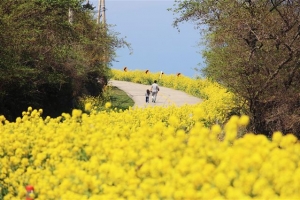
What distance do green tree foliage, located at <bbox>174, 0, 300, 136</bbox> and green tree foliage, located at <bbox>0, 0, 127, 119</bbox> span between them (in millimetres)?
6578

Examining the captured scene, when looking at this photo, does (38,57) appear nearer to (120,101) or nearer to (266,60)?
(266,60)

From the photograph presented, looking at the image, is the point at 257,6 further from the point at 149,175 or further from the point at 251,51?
the point at 149,175

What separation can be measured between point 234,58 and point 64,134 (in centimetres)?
969

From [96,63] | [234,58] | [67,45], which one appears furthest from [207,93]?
[234,58]

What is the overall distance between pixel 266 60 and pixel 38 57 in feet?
28.4

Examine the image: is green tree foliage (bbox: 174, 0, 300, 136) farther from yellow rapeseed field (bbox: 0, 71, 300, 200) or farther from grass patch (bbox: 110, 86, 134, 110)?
grass patch (bbox: 110, 86, 134, 110)

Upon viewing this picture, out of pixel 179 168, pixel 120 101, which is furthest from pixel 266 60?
pixel 120 101

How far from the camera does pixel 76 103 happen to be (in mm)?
25359

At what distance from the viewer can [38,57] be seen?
18.7 meters

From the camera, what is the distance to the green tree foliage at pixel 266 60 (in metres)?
13.6

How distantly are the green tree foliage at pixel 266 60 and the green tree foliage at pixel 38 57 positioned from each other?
6.58 meters

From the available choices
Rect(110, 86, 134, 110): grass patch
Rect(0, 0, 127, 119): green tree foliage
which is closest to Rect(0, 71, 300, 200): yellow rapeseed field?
Rect(0, 0, 127, 119): green tree foliage

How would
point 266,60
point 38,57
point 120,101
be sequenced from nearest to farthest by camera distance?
point 266,60, point 38,57, point 120,101

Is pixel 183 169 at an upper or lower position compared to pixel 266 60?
lower
